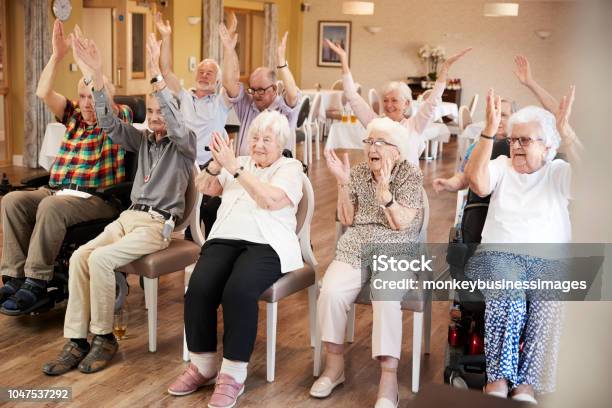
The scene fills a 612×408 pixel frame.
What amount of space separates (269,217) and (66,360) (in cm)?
106

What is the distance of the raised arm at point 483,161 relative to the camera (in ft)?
8.91

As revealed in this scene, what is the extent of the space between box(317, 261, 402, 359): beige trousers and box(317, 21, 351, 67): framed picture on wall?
12491mm

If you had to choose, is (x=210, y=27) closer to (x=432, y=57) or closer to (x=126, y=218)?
(x=432, y=57)

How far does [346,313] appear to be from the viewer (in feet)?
10.1

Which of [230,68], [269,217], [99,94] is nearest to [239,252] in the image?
[269,217]

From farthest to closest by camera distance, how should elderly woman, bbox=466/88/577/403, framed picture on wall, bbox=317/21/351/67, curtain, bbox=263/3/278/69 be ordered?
framed picture on wall, bbox=317/21/351/67, curtain, bbox=263/3/278/69, elderly woman, bbox=466/88/577/403

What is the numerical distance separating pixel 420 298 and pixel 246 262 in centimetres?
72

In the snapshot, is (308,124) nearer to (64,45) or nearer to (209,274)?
(64,45)

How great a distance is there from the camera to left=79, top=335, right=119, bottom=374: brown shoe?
318 centimetres

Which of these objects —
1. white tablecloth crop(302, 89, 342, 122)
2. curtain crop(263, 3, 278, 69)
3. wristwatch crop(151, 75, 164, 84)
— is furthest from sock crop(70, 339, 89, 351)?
curtain crop(263, 3, 278, 69)

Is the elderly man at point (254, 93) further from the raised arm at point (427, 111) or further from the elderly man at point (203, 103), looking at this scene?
the raised arm at point (427, 111)

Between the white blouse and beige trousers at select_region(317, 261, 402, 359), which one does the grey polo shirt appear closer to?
the white blouse

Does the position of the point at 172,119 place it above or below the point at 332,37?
below

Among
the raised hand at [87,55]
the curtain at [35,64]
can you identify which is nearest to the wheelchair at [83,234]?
the raised hand at [87,55]
